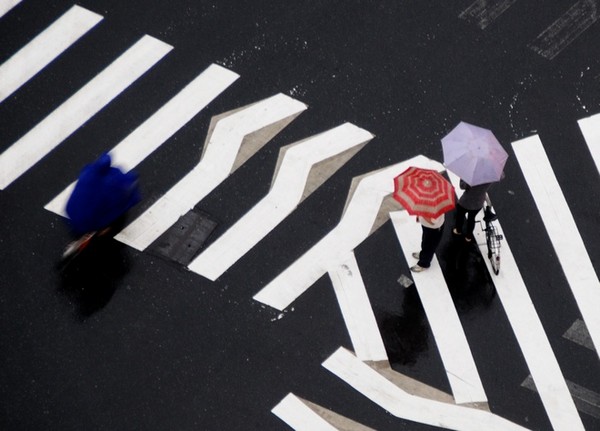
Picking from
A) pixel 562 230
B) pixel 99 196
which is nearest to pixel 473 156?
pixel 562 230

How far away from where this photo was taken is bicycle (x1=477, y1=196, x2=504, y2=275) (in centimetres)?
1096

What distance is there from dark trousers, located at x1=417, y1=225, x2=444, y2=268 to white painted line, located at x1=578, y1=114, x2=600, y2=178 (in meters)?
2.65

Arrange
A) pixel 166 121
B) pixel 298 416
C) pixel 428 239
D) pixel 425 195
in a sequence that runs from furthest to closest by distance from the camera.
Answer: pixel 166 121
pixel 428 239
pixel 298 416
pixel 425 195

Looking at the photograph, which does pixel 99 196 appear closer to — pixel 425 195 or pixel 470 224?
pixel 425 195

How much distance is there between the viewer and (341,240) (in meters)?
11.5

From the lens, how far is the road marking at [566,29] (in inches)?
509

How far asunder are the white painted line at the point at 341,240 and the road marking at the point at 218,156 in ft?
4.83

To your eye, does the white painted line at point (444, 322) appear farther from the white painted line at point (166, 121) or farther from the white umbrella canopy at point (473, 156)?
the white painted line at point (166, 121)

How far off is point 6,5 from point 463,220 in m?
7.29

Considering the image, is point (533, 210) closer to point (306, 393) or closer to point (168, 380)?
point (306, 393)

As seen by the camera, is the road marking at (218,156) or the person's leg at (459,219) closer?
the person's leg at (459,219)

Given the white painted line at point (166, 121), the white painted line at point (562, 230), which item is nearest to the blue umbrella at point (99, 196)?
the white painted line at point (166, 121)

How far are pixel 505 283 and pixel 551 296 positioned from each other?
22.1 inches

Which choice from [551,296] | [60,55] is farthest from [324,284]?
[60,55]
